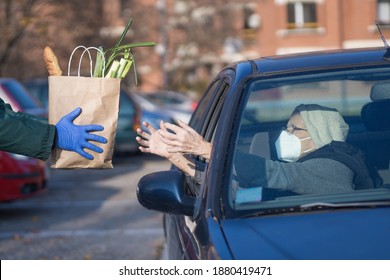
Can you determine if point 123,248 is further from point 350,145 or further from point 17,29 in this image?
point 17,29

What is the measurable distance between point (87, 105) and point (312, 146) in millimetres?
1067

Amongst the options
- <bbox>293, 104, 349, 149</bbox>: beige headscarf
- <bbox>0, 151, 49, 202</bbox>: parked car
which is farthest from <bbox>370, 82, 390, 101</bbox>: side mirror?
<bbox>0, 151, 49, 202</bbox>: parked car

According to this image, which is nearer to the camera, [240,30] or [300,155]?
[300,155]

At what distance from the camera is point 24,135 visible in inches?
161

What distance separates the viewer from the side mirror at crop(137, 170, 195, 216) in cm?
405

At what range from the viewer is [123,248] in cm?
856

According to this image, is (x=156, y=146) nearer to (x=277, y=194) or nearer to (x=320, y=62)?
(x=277, y=194)

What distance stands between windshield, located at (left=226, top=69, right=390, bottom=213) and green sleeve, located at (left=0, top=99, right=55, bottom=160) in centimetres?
86

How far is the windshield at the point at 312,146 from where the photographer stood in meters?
3.85

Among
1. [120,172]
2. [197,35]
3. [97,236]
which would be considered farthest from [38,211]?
[197,35]

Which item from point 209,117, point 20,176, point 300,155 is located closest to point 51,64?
point 209,117

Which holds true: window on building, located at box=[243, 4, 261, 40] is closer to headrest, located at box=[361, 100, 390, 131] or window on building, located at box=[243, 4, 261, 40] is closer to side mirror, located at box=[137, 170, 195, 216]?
headrest, located at box=[361, 100, 390, 131]

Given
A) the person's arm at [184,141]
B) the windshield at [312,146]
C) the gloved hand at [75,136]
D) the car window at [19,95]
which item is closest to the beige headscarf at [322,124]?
the windshield at [312,146]

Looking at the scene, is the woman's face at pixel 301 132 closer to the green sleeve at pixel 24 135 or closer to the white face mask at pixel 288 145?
the white face mask at pixel 288 145
